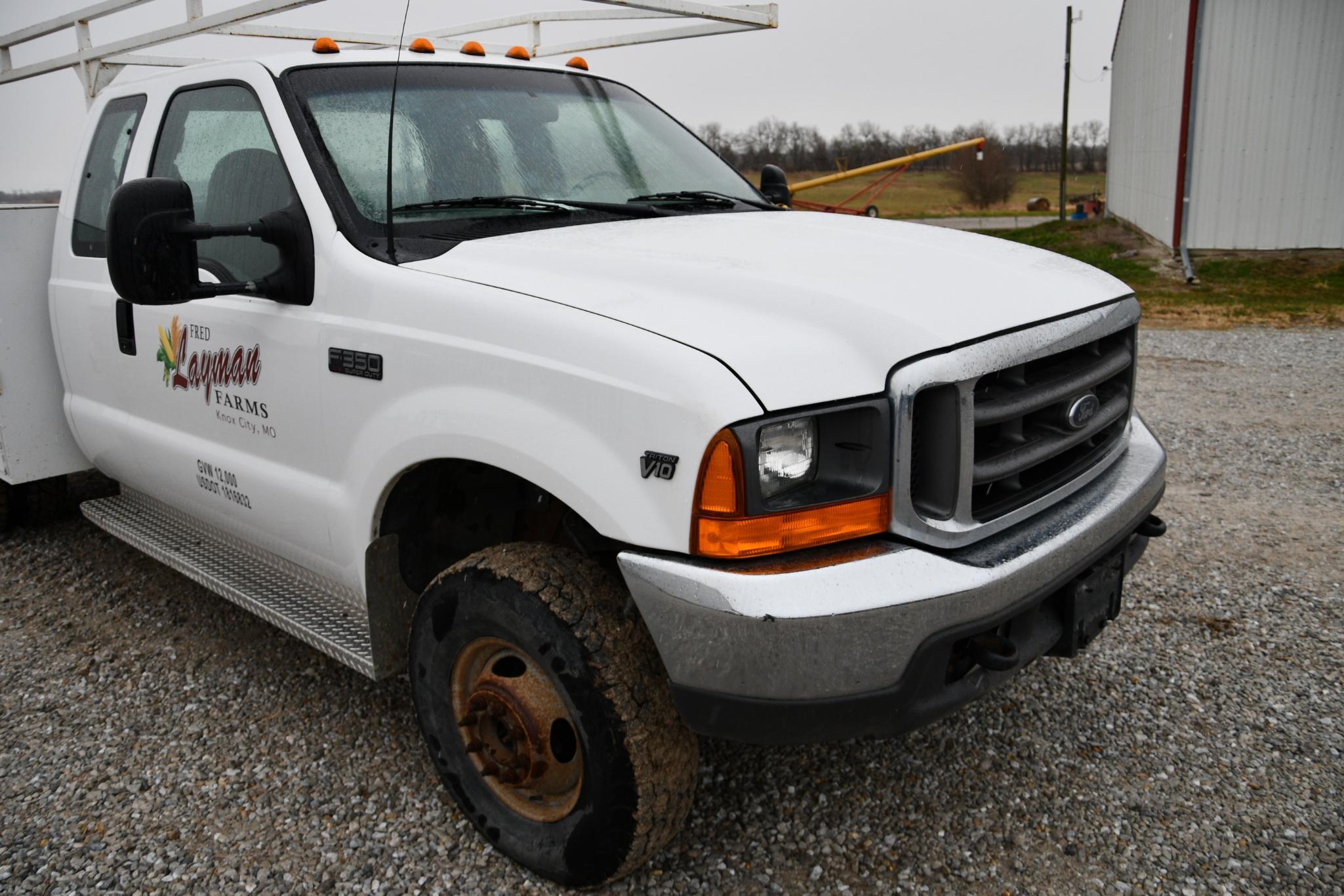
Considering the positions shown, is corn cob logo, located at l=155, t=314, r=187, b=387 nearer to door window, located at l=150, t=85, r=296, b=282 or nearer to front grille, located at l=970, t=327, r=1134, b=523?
door window, located at l=150, t=85, r=296, b=282

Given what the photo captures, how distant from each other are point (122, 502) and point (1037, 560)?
367 centimetres

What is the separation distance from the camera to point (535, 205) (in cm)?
314

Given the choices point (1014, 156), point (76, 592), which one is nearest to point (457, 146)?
point (76, 592)

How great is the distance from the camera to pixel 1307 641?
3871 millimetres

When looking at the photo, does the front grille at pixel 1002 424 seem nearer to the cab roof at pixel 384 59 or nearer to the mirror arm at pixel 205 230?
the mirror arm at pixel 205 230

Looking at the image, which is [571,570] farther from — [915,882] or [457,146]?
[457,146]

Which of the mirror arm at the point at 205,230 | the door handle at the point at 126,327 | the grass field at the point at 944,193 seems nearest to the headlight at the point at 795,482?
the mirror arm at the point at 205,230

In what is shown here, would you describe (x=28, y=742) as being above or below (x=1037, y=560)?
below

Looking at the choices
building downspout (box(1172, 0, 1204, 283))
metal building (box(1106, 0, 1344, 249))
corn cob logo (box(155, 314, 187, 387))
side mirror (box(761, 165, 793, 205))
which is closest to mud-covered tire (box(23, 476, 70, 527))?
corn cob logo (box(155, 314, 187, 387))

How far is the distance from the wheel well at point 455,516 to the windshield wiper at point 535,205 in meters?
0.76

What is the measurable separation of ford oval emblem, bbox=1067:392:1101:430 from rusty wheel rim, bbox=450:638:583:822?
142cm

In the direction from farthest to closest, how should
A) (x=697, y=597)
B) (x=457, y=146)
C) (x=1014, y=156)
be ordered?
(x=1014, y=156) < (x=457, y=146) < (x=697, y=597)

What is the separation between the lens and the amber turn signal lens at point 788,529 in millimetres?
2117

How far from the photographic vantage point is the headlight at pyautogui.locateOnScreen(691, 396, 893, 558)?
2.09m
